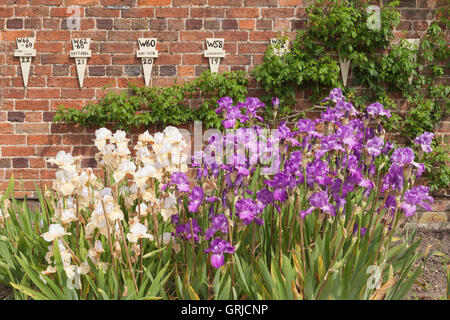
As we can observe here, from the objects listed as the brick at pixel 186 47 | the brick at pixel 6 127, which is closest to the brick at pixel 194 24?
the brick at pixel 186 47

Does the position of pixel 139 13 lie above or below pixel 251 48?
above

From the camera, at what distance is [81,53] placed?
3.76 meters

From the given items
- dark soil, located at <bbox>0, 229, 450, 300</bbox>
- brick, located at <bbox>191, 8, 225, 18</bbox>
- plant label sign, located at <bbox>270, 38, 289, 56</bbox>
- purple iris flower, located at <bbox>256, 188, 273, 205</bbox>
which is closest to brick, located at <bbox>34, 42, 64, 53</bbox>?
brick, located at <bbox>191, 8, 225, 18</bbox>

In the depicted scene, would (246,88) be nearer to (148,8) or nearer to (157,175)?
(148,8)

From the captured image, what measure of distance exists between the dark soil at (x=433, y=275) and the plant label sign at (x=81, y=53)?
7.54 ft

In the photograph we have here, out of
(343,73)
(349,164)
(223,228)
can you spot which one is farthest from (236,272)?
(343,73)

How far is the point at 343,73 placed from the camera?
3768 mm

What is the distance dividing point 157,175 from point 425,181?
3120 mm

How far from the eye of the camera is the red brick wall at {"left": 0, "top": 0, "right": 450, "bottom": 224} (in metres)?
3.74

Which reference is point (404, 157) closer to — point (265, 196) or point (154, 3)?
point (265, 196)

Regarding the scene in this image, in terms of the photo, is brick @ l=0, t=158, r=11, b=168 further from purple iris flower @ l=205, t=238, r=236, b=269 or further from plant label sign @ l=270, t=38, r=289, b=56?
purple iris flower @ l=205, t=238, r=236, b=269

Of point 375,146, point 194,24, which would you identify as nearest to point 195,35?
point 194,24

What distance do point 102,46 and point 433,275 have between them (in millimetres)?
2989

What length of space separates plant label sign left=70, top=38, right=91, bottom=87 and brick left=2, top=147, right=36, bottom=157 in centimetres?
73
